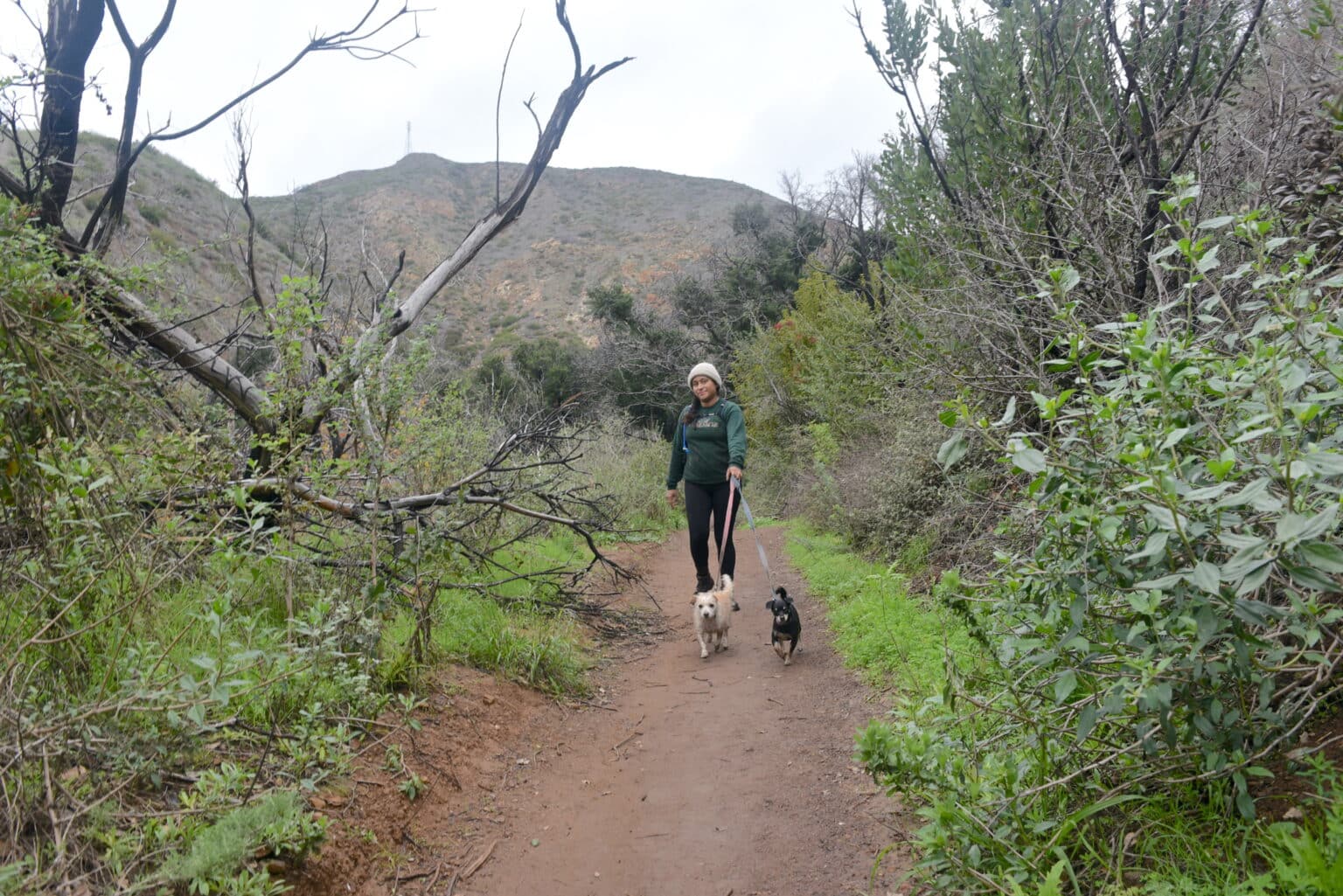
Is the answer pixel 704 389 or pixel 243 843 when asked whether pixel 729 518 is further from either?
pixel 243 843

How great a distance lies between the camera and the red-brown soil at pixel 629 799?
3445 mm

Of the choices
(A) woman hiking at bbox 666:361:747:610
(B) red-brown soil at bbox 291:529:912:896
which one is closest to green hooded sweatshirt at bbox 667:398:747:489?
(A) woman hiking at bbox 666:361:747:610

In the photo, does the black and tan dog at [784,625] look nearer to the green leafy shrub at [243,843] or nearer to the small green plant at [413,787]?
the small green plant at [413,787]

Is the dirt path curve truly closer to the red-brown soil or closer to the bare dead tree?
the red-brown soil

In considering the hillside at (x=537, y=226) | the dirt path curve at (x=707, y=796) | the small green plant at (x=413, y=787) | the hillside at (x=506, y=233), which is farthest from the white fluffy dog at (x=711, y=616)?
the hillside at (x=537, y=226)

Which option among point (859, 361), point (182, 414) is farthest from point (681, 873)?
point (859, 361)

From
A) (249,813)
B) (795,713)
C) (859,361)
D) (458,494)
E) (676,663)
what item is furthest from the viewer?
(859,361)

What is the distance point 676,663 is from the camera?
6828mm

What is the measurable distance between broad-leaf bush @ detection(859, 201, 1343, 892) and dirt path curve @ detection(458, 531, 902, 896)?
31.0 inches

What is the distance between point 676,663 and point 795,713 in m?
1.71

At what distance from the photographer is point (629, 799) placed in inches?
169

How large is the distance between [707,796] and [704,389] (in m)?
4.05

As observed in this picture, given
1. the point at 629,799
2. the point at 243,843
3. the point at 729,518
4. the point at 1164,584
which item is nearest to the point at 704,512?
the point at 729,518

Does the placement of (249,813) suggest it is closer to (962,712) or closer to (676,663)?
(962,712)
